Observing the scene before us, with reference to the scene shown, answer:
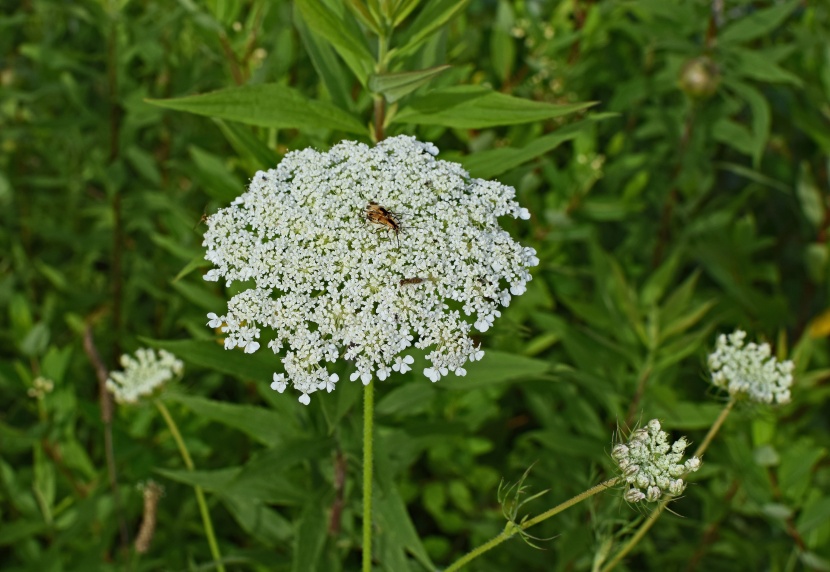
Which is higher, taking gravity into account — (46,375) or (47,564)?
(46,375)

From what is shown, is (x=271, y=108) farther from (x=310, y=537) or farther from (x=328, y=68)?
(x=310, y=537)

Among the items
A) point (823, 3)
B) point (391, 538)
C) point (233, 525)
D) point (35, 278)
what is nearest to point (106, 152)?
point (35, 278)

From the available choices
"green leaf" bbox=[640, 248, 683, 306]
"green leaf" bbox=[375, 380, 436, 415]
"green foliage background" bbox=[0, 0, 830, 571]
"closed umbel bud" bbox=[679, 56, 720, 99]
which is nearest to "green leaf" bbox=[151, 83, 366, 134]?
"green foliage background" bbox=[0, 0, 830, 571]

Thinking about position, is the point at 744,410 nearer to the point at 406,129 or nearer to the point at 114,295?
the point at 406,129

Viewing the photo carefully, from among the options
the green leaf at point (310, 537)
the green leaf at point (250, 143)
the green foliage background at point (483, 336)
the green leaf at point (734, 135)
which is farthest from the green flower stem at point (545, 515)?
the green leaf at point (734, 135)

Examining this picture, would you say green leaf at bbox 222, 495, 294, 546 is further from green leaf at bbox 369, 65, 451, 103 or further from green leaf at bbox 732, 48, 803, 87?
green leaf at bbox 732, 48, 803, 87

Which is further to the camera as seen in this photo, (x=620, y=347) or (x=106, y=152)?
(x=106, y=152)
